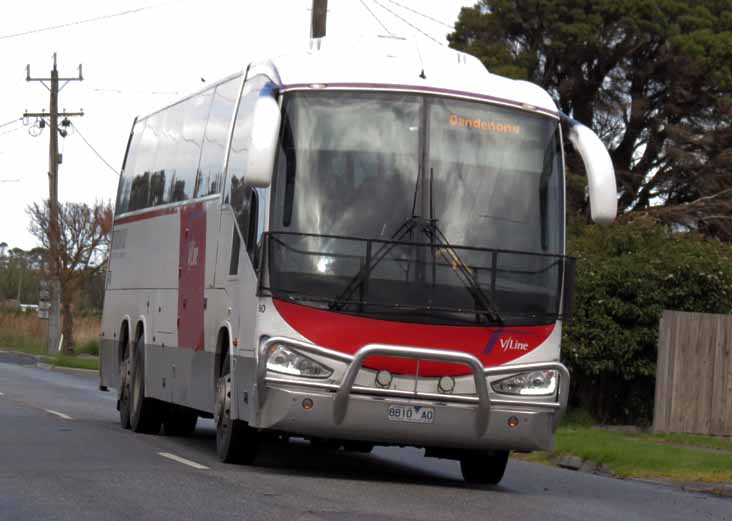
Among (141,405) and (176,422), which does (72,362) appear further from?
(141,405)

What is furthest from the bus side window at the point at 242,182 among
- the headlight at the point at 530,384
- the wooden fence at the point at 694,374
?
the wooden fence at the point at 694,374

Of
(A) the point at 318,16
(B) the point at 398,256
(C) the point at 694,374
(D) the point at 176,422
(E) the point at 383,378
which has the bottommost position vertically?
(D) the point at 176,422

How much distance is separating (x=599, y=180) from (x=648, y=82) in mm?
25801

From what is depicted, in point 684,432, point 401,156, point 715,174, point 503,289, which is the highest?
point 715,174

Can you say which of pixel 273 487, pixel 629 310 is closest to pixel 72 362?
pixel 629 310

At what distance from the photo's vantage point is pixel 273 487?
11555 mm

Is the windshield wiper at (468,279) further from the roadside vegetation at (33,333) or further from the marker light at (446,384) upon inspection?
the roadside vegetation at (33,333)

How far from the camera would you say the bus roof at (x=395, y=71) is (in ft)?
42.5

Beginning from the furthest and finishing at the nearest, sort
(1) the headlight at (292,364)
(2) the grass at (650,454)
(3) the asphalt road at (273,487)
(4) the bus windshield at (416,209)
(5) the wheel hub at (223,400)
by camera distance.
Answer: (2) the grass at (650,454)
(5) the wheel hub at (223,400)
(4) the bus windshield at (416,209)
(1) the headlight at (292,364)
(3) the asphalt road at (273,487)

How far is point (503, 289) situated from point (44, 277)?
141 ft

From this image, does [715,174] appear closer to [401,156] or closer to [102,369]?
[102,369]

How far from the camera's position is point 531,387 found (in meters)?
12.7

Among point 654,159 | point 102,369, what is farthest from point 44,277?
point 102,369

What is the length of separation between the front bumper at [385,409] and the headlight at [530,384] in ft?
0.27
